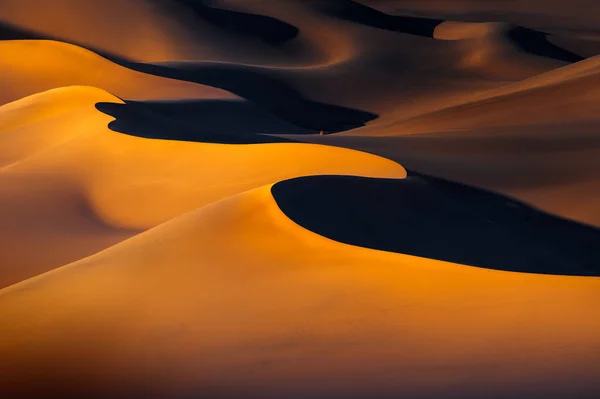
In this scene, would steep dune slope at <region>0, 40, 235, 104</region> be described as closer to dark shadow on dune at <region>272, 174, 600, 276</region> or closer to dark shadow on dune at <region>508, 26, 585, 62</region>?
dark shadow on dune at <region>508, 26, 585, 62</region>

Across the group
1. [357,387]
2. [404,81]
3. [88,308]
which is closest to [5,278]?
[88,308]

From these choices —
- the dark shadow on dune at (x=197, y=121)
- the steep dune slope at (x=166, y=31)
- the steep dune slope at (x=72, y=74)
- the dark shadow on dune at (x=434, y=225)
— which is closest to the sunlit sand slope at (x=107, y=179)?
the dark shadow on dune at (x=197, y=121)

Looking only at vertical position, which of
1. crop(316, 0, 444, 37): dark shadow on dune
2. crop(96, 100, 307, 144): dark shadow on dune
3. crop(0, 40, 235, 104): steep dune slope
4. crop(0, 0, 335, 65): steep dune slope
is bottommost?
crop(96, 100, 307, 144): dark shadow on dune

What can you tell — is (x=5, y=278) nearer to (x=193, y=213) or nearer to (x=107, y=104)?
(x=193, y=213)

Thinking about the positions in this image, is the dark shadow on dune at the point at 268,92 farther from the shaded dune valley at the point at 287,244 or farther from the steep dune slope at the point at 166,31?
the steep dune slope at the point at 166,31

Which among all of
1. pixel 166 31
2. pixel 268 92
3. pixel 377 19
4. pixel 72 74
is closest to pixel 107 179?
pixel 72 74

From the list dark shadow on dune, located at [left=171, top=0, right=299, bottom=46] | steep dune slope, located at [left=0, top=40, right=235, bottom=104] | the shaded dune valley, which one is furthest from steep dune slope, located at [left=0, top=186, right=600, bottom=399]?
dark shadow on dune, located at [left=171, top=0, right=299, bottom=46]
